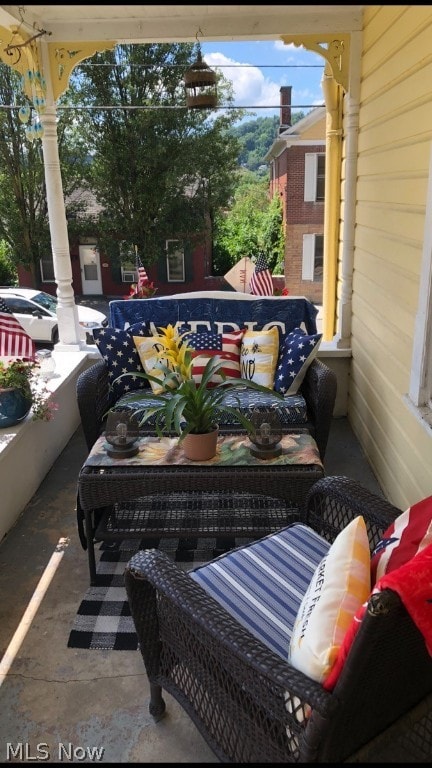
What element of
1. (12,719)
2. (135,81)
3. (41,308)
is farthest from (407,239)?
(135,81)

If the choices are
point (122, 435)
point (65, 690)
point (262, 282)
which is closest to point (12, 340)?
point (122, 435)

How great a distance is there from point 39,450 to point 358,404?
2.12 metres

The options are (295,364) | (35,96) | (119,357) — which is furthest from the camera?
(35,96)

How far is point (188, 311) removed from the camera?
3982 mm

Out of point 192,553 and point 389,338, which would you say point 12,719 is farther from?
point 389,338

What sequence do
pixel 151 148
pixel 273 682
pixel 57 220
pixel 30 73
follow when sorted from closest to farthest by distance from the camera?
pixel 273 682
pixel 30 73
pixel 57 220
pixel 151 148

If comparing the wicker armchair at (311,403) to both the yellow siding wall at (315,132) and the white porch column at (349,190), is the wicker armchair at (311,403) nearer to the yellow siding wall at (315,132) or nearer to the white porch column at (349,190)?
the white porch column at (349,190)

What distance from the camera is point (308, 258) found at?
16.9m

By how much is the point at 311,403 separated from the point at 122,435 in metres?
1.24

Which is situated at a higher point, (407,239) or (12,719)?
(407,239)

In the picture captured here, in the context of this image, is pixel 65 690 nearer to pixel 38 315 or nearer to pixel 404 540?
pixel 404 540

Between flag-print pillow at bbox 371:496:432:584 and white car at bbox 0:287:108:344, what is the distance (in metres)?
8.29

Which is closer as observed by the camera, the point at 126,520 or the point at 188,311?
the point at 126,520

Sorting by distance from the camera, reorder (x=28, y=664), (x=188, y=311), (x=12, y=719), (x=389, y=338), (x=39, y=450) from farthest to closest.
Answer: (x=188, y=311) → (x=39, y=450) → (x=389, y=338) → (x=28, y=664) → (x=12, y=719)
